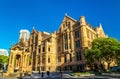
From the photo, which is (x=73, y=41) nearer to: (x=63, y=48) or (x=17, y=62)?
(x=63, y=48)

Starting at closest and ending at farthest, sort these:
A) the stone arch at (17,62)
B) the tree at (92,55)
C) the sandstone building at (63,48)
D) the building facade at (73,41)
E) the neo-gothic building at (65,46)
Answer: the tree at (92,55), the building facade at (73,41), the neo-gothic building at (65,46), the sandstone building at (63,48), the stone arch at (17,62)

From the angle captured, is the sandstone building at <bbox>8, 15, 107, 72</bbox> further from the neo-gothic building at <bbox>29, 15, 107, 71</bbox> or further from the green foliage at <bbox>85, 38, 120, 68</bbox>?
the green foliage at <bbox>85, 38, 120, 68</bbox>

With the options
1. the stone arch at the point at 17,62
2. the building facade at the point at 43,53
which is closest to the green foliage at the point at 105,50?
the building facade at the point at 43,53

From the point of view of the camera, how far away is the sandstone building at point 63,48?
5068 centimetres

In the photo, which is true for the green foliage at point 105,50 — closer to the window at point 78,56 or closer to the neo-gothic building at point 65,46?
the neo-gothic building at point 65,46

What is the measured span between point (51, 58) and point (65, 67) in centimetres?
823

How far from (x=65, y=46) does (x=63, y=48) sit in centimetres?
120

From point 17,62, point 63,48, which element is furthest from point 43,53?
point 17,62

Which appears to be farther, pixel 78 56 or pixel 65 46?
pixel 65 46

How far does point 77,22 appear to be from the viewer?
54250 millimetres

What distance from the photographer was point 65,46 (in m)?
56.9

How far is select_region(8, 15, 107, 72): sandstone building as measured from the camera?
50684 mm

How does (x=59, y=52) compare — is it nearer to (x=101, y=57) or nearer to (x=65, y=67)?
(x=65, y=67)

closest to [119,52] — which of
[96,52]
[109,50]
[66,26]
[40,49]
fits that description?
[109,50]
